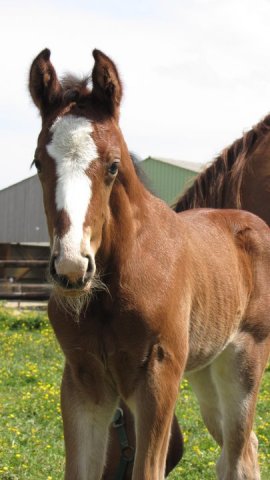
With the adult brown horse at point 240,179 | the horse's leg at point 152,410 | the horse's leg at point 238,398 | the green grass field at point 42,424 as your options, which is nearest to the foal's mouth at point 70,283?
the horse's leg at point 152,410

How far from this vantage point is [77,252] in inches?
111

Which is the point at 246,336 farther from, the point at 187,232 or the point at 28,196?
the point at 28,196

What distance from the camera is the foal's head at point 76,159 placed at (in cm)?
284

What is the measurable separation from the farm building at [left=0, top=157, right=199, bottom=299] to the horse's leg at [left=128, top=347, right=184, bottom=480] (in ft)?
50.4

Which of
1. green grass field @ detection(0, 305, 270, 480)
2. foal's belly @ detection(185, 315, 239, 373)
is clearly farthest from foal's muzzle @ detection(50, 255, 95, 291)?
green grass field @ detection(0, 305, 270, 480)

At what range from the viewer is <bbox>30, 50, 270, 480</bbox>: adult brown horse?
2996 mm

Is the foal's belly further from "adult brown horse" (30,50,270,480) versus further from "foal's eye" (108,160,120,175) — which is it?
"foal's eye" (108,160,120,175)

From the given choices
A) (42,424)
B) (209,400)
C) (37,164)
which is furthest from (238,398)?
(42,424)

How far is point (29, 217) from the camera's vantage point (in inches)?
1405

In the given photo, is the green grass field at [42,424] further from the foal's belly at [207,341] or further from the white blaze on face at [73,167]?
the white blaze on face at [73,167]

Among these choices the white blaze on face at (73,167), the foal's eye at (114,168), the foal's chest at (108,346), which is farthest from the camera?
the foal's chest at (108,346)

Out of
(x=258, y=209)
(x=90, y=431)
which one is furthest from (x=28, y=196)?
(x=90, y=431)

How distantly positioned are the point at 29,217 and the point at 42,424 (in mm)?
29689

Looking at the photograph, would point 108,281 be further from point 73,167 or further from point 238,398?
point 238,398
